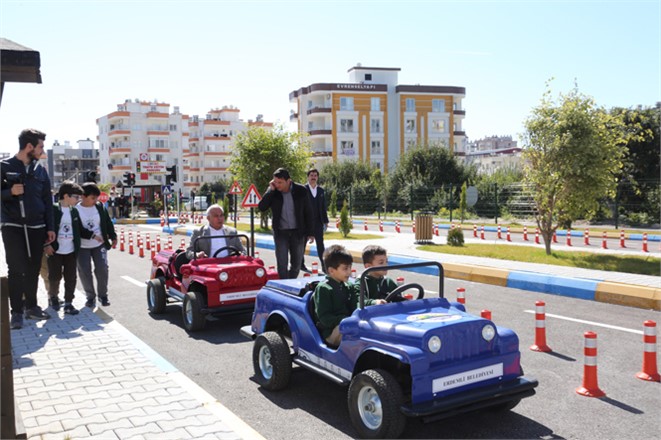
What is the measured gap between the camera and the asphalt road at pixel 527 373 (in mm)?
4418

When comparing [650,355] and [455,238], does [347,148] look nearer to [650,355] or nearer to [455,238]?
[455,238]

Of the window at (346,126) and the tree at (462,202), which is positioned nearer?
the tree at (462,202)

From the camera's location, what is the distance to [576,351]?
6.43 metres

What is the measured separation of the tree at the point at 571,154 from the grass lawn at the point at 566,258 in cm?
63

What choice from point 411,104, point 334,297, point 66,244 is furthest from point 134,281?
point 411,104

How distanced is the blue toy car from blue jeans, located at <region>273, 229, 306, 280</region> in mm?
4125

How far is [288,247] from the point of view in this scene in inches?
367

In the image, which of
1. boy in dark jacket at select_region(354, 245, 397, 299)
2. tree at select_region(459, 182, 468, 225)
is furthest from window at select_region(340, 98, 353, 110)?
boy in dark jacket at select_region(354, 245, 397, 299)

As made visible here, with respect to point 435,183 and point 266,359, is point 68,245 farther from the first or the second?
point 435,183

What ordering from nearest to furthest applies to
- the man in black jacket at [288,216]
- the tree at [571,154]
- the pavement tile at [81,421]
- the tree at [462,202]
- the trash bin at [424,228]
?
the pavement tile at [81,421] → the man in black jacket at [288,216] → the tree at [571,154] → the trash bin at [424,228] → the tree at [462,202]

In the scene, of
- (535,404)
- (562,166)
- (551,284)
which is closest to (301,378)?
(535,404)

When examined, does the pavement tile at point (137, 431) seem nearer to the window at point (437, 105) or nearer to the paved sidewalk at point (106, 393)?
the paved sidewalk at point (106, 393)

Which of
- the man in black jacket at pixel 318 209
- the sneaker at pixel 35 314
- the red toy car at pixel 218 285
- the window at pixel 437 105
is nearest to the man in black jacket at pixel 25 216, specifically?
the sneaker at pixel 35 314

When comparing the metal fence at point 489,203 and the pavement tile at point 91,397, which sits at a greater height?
the metal fence at point 489,203
